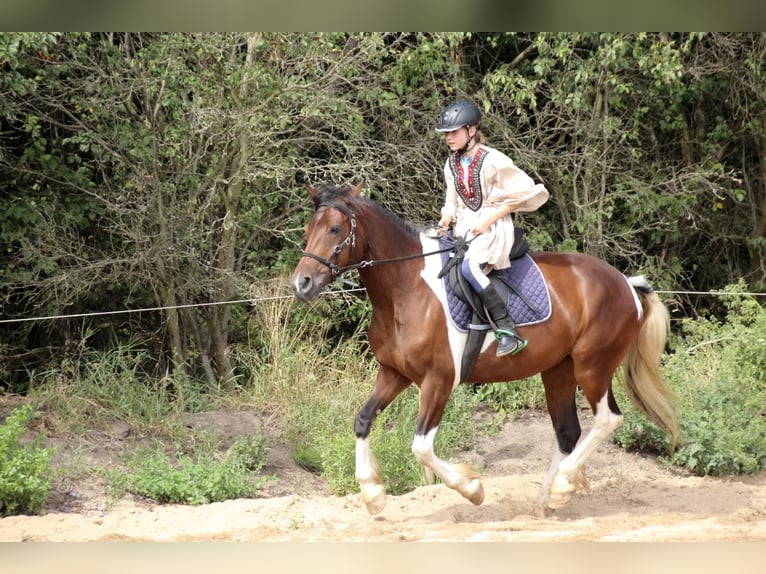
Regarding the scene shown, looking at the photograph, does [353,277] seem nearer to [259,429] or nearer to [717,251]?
[259,429]

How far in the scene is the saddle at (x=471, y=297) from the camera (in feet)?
20.0

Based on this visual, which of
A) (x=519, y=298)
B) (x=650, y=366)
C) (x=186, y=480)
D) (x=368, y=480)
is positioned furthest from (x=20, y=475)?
(x=650, y=366)

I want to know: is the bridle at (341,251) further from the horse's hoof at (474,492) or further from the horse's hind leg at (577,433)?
the horse's hind leg at (577,433)

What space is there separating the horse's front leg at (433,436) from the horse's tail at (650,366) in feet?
5.53

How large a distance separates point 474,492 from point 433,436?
0.48 metres

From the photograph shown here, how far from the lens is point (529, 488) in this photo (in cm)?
722

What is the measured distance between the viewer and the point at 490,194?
20.5ft

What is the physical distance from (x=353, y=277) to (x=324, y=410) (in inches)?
104

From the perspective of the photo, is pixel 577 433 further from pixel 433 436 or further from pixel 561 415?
pixel 433 436

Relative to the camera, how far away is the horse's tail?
6906mm

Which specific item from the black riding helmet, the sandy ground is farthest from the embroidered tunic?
the sandy ground

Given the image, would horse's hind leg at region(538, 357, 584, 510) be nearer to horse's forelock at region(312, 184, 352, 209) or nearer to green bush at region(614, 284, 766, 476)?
green bush at region(614, 284, 766, 476)

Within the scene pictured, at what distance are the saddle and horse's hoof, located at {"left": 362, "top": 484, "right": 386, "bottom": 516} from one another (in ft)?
2.96
